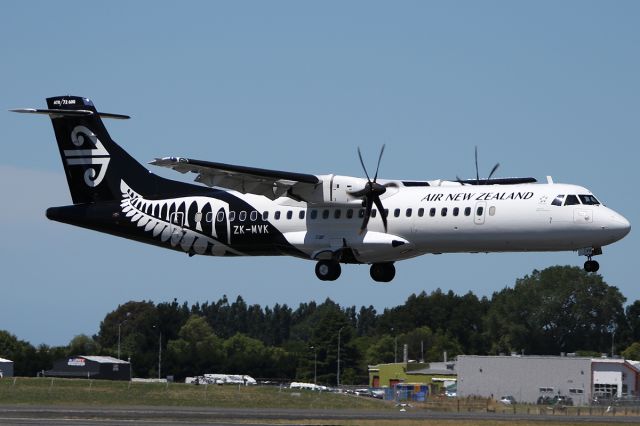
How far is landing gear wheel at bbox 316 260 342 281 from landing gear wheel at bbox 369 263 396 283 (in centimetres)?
212

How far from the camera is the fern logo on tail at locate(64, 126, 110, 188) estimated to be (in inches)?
1848

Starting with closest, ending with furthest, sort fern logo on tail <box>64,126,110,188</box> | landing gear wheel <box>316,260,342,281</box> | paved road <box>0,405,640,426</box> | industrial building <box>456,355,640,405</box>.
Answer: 1. paved road <box>0,405,640,426</box>
2. landing gear wheel <box>316,260,342,281</box>
3. fern logo on tail <box>64,126,110,188</box>
4. industrial building <box>456,355,640,405</box>

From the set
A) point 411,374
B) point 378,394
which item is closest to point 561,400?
point 378,394

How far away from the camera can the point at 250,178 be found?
42062 millimetres

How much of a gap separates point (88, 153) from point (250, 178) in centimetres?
Answer: 830

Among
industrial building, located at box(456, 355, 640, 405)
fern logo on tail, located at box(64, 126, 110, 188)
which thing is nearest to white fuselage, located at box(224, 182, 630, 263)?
fern logo on tail, located at box(64, 126, 110, 188)

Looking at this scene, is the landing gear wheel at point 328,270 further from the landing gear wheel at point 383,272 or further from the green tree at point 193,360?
the green tree at point 193,360

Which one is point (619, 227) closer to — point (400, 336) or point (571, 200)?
point (571, 200)

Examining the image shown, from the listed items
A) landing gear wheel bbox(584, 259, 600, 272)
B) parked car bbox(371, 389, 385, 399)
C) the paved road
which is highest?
landing gear wheel bbox(584, 259, 600, 272)

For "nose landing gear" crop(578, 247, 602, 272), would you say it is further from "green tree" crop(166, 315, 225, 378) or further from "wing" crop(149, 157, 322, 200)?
"green tree" crop(166, 315, 225, 378)

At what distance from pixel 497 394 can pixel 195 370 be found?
60.3 ft

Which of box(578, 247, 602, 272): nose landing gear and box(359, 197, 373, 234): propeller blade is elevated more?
box(359, 197, 373, 234): propeller blade

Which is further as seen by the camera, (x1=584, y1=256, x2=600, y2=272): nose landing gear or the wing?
the wing

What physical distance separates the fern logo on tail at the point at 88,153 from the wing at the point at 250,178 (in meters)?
6.34
